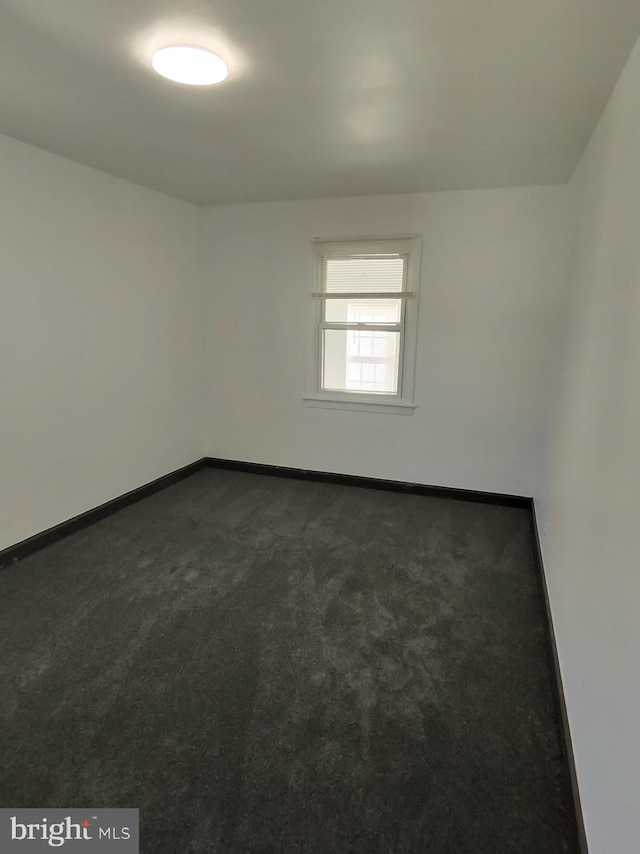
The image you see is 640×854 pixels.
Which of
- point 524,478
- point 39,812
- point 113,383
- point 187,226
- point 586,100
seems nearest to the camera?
point 39,812

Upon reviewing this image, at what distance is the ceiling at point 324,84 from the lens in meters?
1.51

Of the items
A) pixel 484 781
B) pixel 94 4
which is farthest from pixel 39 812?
pixel 94 4

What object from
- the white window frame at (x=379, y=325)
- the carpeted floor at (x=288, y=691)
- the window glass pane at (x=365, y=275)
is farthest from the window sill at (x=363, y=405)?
the carpeted floor at (x=288, y=691)

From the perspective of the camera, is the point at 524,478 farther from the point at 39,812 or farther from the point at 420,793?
the point at 39,812

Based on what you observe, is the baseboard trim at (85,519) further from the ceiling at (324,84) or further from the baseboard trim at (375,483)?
the ceiling at (324,84)

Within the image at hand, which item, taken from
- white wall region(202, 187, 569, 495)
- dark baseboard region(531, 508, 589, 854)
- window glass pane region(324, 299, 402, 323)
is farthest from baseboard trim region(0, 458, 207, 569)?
dark baseboard region(531, 508, 589, 854)

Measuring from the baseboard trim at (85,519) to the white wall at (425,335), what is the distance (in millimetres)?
656

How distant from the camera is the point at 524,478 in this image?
3.87 m

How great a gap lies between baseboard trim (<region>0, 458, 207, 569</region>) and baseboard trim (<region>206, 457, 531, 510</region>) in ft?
1.54

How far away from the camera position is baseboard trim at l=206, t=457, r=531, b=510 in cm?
396

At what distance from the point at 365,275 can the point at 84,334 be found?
2260 millimetres

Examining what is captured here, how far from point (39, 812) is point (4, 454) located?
6.55 feet

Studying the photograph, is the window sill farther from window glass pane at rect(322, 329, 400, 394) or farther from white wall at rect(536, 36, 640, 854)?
white wall at rect(536, 36, 640, 854)

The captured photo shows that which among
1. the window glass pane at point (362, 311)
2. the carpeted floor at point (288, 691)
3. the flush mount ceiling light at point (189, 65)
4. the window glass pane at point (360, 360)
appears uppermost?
the flush mount ceiling light at point (189, 65)
